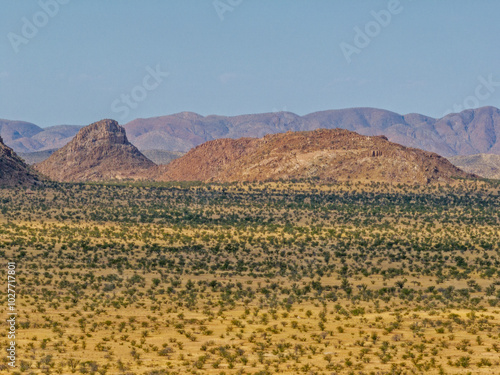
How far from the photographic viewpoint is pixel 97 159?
177 metres

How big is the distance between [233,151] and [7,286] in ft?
408

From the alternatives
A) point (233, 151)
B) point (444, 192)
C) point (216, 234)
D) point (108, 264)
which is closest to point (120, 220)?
point (216, 234)

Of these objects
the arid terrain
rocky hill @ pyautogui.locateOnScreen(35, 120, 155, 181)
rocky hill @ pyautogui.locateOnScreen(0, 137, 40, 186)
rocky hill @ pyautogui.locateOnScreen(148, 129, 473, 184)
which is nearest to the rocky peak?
rocky hill @ pyautogui.locateOnScreen(35, 120, 155, 181)

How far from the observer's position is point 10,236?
211 feet

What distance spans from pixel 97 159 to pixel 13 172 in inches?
2574

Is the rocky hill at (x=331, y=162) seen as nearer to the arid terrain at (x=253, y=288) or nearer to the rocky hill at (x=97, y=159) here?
the rocky hill at (x=97, y=159)

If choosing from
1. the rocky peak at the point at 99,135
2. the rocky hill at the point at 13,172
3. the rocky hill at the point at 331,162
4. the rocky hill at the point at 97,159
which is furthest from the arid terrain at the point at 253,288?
the rocky peak at the point at 99,135

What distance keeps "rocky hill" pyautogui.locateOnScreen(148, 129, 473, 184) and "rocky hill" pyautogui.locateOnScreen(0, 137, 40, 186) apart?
36.0 m

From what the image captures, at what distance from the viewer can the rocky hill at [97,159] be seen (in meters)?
172

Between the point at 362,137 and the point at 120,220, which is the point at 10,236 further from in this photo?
the point at 362,137

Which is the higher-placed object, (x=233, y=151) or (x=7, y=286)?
(x=233, y=151)

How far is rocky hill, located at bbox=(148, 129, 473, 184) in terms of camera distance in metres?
129

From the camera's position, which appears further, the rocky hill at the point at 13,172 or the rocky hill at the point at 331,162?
the rocky hill at the point at 331,162

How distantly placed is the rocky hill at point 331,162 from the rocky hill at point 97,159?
1789cm
